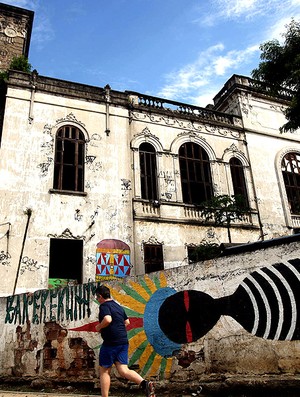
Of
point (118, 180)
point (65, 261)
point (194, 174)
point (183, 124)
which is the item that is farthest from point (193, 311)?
point (183, 124)

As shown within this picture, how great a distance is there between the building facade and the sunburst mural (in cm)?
473

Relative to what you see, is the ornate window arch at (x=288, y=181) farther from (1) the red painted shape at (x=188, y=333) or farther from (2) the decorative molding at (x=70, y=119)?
(1) the red painted shape at (x=188, y=333)

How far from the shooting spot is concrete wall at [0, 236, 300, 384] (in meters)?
4.73

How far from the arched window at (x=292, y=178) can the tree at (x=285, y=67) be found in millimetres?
4754

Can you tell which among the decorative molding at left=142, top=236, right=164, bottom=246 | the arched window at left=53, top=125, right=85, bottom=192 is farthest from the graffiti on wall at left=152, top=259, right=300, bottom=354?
the arched window at left=53, top=125, right=85, bottom=192

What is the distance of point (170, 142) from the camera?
1394cm

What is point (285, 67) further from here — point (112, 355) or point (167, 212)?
point (112, 355)

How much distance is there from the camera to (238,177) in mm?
14727

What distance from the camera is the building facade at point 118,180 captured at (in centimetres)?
1078

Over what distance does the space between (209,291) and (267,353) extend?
1.18 meters

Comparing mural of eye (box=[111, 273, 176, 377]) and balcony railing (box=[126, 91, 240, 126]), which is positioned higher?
balcony railing (box=[126, 91, 240, 126])

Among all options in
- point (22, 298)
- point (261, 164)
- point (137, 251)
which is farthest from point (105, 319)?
point (261, 164)

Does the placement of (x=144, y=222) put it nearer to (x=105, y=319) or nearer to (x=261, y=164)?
(x=261, y=164)

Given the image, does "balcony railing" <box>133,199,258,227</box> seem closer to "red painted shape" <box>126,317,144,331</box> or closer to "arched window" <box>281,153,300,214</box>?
"arched window" <box>281,153,300,214</box>
